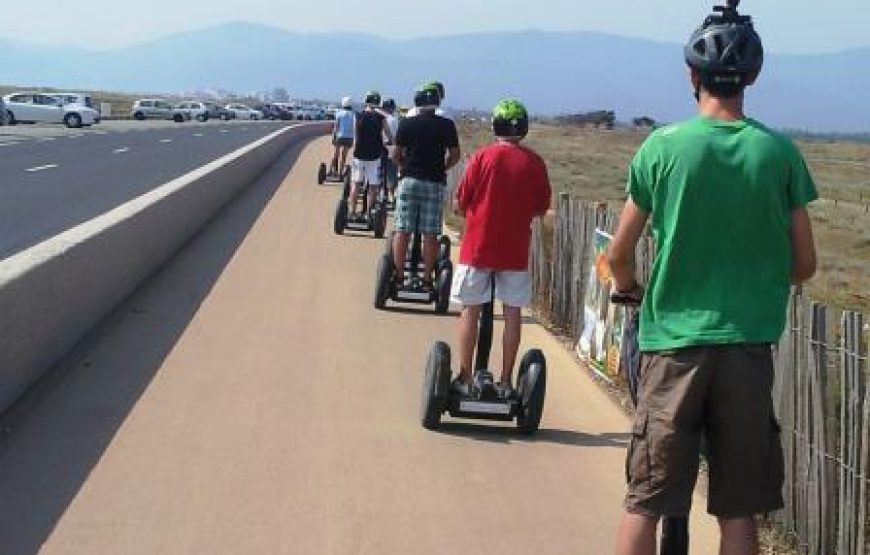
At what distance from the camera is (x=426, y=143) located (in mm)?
10586

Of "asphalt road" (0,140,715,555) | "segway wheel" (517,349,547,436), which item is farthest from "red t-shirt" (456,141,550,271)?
"asphalt road" (0,140,715,555)

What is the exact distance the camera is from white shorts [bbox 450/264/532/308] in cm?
724

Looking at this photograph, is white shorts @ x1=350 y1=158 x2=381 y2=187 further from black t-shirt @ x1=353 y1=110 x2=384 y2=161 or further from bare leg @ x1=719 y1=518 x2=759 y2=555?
bare leg @ x1=719 y1=518 x2=759 y2=555

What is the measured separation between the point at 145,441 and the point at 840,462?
3.41m

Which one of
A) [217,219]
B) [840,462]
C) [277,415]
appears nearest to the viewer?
[840,462]

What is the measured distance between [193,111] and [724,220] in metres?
88.9

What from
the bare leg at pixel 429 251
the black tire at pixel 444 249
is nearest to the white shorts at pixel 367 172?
the black tire at pixel 444 249

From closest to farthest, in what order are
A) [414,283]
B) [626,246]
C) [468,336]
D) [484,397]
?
[626,246] < [484,397] < [468,336] < [414,283]

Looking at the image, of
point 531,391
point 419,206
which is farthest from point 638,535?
point 419,206

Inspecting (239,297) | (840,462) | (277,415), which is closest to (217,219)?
(239,297)

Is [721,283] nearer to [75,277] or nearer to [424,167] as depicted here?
[75,277]

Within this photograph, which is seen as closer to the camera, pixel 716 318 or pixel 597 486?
pixel 716 318

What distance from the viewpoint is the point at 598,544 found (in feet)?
18.0

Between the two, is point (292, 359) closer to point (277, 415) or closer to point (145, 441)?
point (277, 415)
